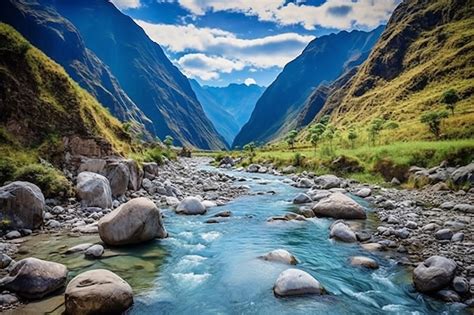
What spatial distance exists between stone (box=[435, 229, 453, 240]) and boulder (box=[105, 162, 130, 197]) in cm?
2039

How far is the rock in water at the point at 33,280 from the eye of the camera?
9898 mm

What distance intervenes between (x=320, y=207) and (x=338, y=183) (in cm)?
1498

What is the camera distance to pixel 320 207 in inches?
868

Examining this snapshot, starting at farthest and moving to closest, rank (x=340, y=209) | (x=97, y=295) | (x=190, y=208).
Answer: (x=190, y=208) → (x=340, y=209) → (x=97, y=295)

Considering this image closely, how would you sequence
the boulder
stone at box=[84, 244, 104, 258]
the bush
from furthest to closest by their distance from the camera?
the boulder → the bush → stone at box=[84, 244, 104, 258]

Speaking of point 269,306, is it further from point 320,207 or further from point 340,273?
point 320,207

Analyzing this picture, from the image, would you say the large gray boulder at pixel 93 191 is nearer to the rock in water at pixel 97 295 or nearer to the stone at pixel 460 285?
the rock in water at pixel 97 295

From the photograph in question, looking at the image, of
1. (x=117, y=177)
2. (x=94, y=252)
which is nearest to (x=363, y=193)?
(x=117, y=177)

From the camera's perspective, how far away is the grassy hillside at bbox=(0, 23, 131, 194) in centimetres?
1980

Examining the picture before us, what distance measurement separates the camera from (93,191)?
67.6ft

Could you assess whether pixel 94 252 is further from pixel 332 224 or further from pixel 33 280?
pixel 332 224

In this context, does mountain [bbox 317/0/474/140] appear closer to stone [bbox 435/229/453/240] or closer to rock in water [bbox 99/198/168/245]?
stone [bbox 435/229/453/240]

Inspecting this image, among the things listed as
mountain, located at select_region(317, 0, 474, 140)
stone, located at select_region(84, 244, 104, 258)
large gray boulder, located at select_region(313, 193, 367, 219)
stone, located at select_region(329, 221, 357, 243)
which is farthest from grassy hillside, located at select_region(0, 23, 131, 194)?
mountain, located at select_region(317, 0, 474, 140)

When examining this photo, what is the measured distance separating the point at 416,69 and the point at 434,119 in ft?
326
